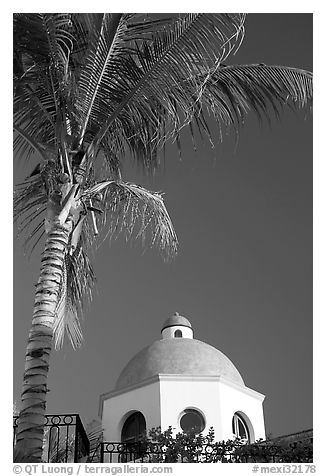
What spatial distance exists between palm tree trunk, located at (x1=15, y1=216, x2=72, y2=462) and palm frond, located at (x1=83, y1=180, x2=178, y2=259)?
1.13 meters

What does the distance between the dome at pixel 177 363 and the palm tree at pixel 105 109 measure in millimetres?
10986

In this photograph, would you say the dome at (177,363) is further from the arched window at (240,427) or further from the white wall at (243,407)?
the arched window at (240,427)

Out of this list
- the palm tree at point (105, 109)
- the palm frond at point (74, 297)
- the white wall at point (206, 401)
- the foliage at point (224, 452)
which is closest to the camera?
the palm tree at point (105, 109)

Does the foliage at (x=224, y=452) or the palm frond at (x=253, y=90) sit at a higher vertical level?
the palm frond at (x=253, y=90)

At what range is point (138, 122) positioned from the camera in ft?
23.0

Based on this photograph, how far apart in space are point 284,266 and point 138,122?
7.92 m

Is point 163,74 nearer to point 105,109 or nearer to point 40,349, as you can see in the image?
point 105,109

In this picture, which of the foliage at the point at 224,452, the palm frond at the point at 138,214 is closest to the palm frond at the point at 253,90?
the palm frond at the point at 138,214

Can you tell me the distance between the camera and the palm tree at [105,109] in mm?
6094

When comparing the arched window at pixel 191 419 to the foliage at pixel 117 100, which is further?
the arched window at pixel 191 419

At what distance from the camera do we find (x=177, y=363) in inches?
727

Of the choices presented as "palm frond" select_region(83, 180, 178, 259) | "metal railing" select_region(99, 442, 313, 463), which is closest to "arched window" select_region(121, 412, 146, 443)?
"metal railing" select_region(99, 442, 313, 463)

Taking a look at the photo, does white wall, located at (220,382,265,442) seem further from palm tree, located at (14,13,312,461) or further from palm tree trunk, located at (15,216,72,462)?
palm tree trunk, located at (15,216,72,462)
